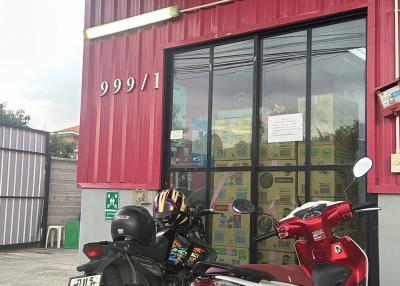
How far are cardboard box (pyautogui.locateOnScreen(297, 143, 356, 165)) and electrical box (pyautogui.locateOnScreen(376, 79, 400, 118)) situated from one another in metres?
0.66

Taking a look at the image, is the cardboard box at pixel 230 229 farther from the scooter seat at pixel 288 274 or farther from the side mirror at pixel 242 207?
the scooter seat at pixel 288 274

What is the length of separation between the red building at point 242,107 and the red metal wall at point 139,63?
2 cm

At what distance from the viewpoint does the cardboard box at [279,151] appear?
582cm

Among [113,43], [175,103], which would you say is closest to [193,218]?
[175,103]

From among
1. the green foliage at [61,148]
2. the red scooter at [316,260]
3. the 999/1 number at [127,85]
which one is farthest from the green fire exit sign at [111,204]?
the green foliage at [61,148]

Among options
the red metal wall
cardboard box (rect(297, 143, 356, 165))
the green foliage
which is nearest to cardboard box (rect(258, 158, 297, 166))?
cardboard box (rect(297, 143, 356, 165))

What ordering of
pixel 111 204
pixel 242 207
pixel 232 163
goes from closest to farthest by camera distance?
1. pixel 242 207
2. pixel 232 163
3. pixel 111 204

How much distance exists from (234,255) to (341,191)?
60.1 inches


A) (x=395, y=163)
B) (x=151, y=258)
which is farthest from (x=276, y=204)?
(x=151, y=258)

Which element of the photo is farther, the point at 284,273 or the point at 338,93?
the point at 338,93

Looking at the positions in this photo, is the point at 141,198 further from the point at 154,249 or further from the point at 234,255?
the point at 154,249

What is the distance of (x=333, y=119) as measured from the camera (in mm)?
5590

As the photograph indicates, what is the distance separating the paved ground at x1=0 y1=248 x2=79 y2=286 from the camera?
9.45m

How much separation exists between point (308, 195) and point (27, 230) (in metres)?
11.4
